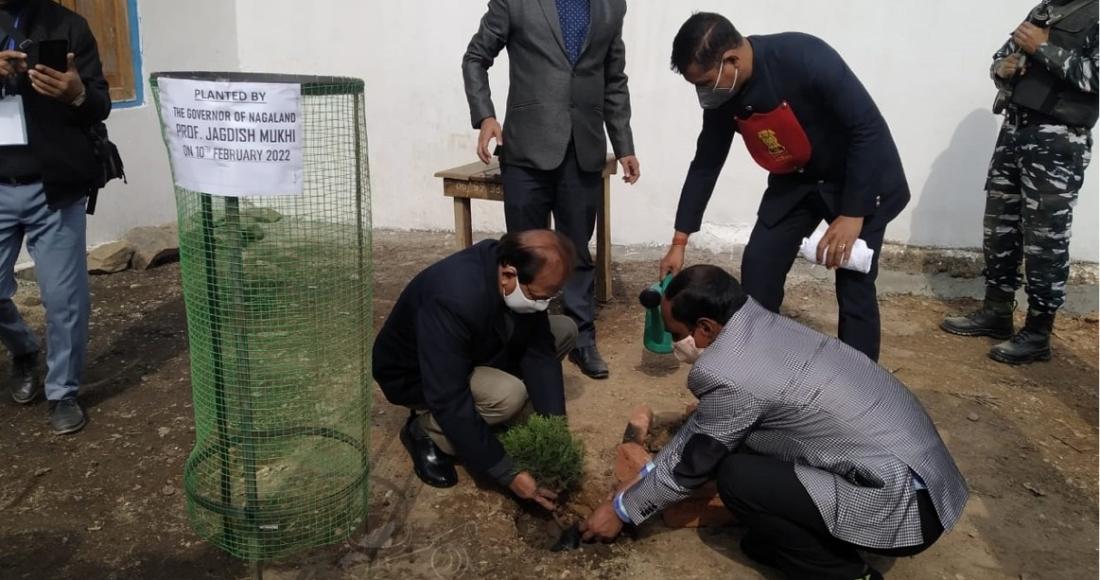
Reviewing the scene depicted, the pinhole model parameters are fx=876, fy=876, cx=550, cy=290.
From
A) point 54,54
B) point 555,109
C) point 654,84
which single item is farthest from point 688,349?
point 654,84

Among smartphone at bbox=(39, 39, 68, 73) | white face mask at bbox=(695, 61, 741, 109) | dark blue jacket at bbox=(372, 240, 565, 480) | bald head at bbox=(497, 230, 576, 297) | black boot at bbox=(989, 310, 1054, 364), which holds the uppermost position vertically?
smartphone at bbox=(39, 39, 68, 73)

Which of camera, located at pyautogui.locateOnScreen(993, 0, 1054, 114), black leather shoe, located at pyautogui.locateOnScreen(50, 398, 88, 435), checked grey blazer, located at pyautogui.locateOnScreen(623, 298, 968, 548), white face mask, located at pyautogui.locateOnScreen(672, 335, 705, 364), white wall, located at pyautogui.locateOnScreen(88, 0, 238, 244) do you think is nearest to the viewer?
checked grey blazer, located at pyautogui.locateOnScreen(623, 298, 968, 548)

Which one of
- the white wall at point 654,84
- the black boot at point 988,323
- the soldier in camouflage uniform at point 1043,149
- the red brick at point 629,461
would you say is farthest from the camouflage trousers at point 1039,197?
the red brick at point 629,461

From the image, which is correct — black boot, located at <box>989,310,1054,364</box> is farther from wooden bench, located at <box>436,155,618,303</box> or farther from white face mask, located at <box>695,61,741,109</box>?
white face mask, located at <box>695,61,741,109</box>

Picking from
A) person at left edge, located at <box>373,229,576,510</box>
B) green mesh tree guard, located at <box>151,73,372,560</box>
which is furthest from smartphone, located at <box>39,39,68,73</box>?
person at left edge, located at <box>373,229,576,510</box>

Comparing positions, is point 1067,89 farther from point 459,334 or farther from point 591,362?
point 459,334

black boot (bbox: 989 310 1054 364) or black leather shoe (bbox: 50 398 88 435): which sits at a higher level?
black boot (bbox: 989 310 1054 364)

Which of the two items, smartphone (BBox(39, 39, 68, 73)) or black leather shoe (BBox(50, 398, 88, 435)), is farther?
black leather shoe (BBox(50, 398, 88, 435))

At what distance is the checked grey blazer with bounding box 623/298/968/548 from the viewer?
2.57 meters

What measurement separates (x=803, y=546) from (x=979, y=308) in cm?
383

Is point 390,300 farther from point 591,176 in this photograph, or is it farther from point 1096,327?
point 1096,327

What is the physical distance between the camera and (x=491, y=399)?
10.9ft

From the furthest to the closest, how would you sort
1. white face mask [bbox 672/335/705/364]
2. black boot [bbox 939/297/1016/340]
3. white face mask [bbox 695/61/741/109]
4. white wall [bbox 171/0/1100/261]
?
white wall [bbox 171/0/1100/261] → black boot [bbox 939/297/1016/340] → white face mask [bbox 695/61/741/109] → white face mask [bbox 672/335/705/364]

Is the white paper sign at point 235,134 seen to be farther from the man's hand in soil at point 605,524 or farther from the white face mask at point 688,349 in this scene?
the man's hand in soil at point 605,524
